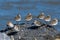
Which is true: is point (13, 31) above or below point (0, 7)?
above

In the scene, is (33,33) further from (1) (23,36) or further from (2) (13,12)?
(2) (13,12)

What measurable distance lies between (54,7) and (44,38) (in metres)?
8.56

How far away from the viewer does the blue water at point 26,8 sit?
16.2 meters

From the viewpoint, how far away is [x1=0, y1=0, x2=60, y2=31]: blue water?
Answer: 16234 millimetres

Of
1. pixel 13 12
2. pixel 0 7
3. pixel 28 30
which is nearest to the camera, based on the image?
pixel 28 30

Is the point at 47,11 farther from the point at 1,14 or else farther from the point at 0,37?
the point at 0,37

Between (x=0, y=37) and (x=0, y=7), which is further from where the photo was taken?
(x=0, y=7)

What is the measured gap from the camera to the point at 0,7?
1797cm

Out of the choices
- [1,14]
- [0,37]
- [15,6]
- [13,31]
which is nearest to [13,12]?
[1,14]

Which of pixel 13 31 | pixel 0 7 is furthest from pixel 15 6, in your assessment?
pixel 13 31

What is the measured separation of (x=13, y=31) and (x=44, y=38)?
1.23 m

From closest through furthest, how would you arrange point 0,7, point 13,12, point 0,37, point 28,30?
point 0,37
point 28,30
point 13,12
point 0,7

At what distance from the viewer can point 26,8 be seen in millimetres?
18047

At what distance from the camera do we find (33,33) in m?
10.5
